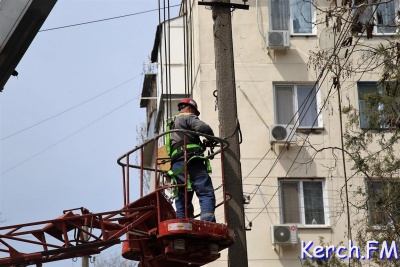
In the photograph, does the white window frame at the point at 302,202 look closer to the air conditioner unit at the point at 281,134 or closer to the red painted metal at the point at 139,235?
the air conditioner unit at the point at 281,134

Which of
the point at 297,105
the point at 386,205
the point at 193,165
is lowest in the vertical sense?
the point at 386,205

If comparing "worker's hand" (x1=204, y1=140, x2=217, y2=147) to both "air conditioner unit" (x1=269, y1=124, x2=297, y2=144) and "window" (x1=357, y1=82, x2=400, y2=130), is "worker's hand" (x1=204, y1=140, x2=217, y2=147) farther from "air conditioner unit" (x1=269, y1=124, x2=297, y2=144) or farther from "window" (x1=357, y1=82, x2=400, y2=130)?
"air conditioner unit" (x1=269, y1=124, x2=297, y2=144)

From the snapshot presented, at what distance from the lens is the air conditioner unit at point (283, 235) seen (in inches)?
988

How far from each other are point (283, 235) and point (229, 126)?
1265 cm

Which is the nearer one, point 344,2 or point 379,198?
point 344,2

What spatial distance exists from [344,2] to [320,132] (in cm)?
1399

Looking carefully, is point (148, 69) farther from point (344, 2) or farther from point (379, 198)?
point (344, 2)

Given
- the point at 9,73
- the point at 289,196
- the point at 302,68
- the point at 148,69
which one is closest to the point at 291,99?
the point at 302,68

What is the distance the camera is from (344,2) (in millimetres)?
12664

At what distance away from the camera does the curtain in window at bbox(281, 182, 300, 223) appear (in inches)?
1014

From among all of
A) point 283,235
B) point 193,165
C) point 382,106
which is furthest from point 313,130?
point 193,165

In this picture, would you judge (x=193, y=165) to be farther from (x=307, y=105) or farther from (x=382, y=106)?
(x=307, y=105)

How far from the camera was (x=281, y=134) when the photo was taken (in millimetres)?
25859

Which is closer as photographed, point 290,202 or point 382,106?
point 382,106
